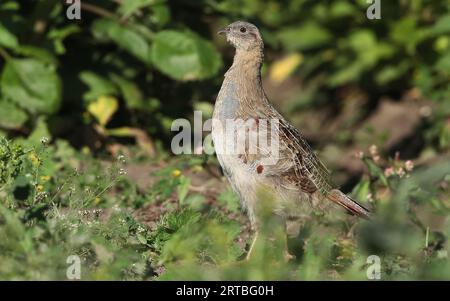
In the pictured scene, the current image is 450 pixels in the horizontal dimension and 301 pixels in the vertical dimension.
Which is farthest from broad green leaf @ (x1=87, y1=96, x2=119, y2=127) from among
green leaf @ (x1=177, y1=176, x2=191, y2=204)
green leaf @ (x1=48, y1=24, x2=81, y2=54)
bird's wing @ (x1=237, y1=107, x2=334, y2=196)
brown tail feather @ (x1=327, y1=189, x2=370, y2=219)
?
brown tail feather @ (x1=327, y1=189, x2=370, y2=219)

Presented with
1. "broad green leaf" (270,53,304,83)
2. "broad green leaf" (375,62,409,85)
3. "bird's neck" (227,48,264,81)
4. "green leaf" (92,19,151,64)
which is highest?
"broad green leaf" (270,53,304,83)

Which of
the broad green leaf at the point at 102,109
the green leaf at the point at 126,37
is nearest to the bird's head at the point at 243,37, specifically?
the green leaf at the point at 126,37

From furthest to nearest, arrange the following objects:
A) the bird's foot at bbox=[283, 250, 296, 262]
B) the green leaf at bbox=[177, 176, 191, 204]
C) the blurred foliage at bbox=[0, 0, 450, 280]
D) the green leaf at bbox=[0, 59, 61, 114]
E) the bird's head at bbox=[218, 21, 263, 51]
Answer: the green leaf at bbox=[0, 59, 61, 114] → the green leaf at bbox=[177, 176, 191, 204] → the bird's head at bbox=[218, 21, 263, 51] → the bird's foot at bbox=[283, 250, 296, 262] → the blurred foliage at bbox=[0, 0, 450, 280]

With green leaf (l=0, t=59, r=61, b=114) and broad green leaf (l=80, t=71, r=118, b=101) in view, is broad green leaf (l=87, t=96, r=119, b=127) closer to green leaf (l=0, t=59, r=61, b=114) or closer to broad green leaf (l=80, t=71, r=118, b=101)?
broad green leaf (l=80, t=71, r=118, b=101)

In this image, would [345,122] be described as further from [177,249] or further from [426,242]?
[177,249]

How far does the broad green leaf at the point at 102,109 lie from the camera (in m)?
8.52

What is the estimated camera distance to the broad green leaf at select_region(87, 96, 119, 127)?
8.52 metres

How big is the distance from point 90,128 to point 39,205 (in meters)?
3.38

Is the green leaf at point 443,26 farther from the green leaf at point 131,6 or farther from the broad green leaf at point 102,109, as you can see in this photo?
the broad green leaf at point 102,109

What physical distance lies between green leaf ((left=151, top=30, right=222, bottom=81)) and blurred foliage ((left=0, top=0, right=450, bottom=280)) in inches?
0.5

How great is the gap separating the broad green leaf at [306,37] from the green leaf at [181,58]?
3.90 m

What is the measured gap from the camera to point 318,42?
11.7 m

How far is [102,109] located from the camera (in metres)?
8.53

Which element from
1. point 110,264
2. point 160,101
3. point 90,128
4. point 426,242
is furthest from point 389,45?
point 110,264
